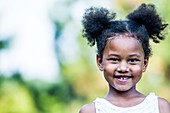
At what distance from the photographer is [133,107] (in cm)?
380

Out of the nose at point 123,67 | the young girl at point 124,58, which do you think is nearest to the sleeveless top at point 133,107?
the young girl at point 124,58

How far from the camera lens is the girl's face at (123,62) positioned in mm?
3766

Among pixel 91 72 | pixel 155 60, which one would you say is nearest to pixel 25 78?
pixel 91 72

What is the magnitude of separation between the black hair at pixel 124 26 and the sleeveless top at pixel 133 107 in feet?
0.82

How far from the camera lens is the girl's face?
3.77 meters

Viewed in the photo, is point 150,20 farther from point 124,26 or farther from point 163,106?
point 163,106

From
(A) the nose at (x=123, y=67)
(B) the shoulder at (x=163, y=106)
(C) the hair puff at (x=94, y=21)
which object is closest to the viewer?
(A) the nose at (x=123, y=67)

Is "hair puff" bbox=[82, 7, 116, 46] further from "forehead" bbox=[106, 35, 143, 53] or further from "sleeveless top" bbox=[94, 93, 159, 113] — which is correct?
"sleeveless top" bbox=[94, 93, 159, 113]

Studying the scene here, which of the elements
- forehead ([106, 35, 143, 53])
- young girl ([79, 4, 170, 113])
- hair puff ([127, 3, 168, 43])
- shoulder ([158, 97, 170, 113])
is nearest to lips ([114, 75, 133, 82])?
young girl ([79, 4, 170, 113])

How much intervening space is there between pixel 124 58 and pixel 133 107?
0.89ft

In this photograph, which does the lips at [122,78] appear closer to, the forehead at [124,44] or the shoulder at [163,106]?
the forehead at [124,44]

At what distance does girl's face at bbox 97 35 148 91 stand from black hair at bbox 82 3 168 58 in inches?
2.1

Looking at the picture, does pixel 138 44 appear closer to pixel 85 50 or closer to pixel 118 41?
pixel 118 41

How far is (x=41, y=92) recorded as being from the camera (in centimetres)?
1001
